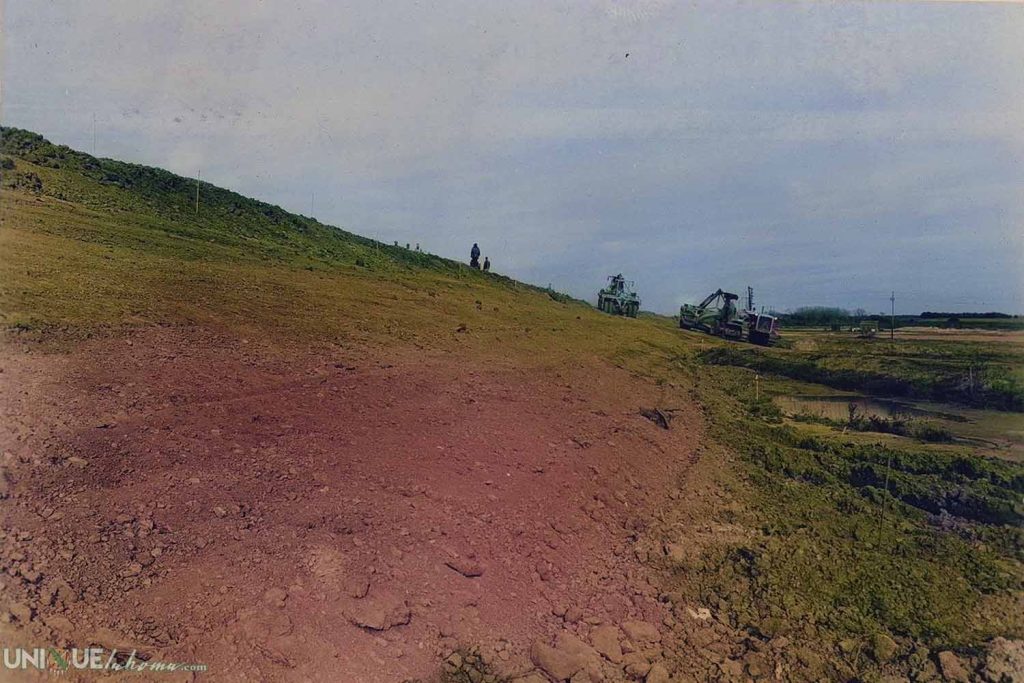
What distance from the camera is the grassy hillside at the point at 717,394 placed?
15.3ft

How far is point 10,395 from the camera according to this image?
4.29 m

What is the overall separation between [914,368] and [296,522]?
1807 cm

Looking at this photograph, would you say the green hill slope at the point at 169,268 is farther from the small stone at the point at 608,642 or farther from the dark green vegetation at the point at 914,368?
the dark green vegetation at the point at 914,368

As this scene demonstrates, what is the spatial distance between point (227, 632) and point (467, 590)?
152 cm

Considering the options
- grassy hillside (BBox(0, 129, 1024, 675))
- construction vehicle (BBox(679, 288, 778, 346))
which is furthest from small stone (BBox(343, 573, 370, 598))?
construction vehicle (BBox(679, 288, 778, 346))

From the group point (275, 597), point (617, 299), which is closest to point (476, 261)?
point (617, 299)

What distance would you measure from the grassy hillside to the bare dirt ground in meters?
0.85

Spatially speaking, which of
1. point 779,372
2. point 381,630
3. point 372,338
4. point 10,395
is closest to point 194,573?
point 381,630

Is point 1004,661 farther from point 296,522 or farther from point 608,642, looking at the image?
point 296,522

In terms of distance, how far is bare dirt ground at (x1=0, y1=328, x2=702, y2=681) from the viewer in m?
3.06

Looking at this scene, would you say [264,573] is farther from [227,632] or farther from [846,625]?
[846,625]

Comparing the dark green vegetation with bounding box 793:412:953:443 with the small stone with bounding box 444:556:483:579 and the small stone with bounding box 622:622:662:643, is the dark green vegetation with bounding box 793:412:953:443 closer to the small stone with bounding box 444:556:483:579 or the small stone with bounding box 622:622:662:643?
the small stone with bounding box 622:622:662:643

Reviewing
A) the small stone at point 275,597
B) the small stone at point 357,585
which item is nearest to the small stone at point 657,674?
the small stone at point 357,585

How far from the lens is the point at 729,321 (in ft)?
86.4
